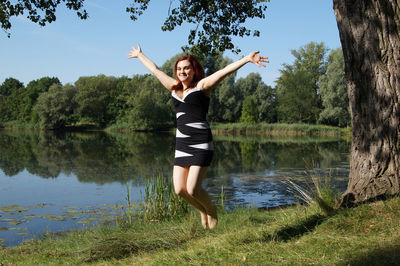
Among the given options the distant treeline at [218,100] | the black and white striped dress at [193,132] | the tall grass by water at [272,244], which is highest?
the distant treeline at [218,100]

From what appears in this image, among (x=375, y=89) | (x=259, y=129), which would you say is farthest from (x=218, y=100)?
(x=375, y=89)

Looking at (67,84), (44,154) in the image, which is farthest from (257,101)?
(44,154)

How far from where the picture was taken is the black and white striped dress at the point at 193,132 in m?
3.92

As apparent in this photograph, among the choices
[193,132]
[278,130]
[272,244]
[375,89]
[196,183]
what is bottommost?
[272,244]

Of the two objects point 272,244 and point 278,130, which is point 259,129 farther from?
point 272,244

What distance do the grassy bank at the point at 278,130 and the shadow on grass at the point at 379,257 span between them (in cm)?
4302

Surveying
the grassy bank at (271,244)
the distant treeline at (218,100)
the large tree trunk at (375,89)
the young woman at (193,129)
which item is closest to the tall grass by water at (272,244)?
the grassy bank at (271,244)

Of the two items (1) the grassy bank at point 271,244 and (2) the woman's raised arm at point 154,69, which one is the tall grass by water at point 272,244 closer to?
(1) the grassy bank at point 271,244

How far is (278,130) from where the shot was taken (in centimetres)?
4781

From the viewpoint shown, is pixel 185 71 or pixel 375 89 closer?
Answer: pixel 185 71

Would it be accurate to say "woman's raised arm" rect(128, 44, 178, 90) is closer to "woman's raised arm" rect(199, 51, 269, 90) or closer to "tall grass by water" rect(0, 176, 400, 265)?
"woman's raised arm" rect(199, 51, 269, 90)

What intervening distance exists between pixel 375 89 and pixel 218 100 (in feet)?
163

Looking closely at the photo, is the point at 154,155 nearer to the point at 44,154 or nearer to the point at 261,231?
the point at 44,154

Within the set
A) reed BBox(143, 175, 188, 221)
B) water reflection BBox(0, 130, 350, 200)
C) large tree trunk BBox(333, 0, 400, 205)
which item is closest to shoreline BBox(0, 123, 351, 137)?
water reflection BBox(0, 130, 350, 200)
